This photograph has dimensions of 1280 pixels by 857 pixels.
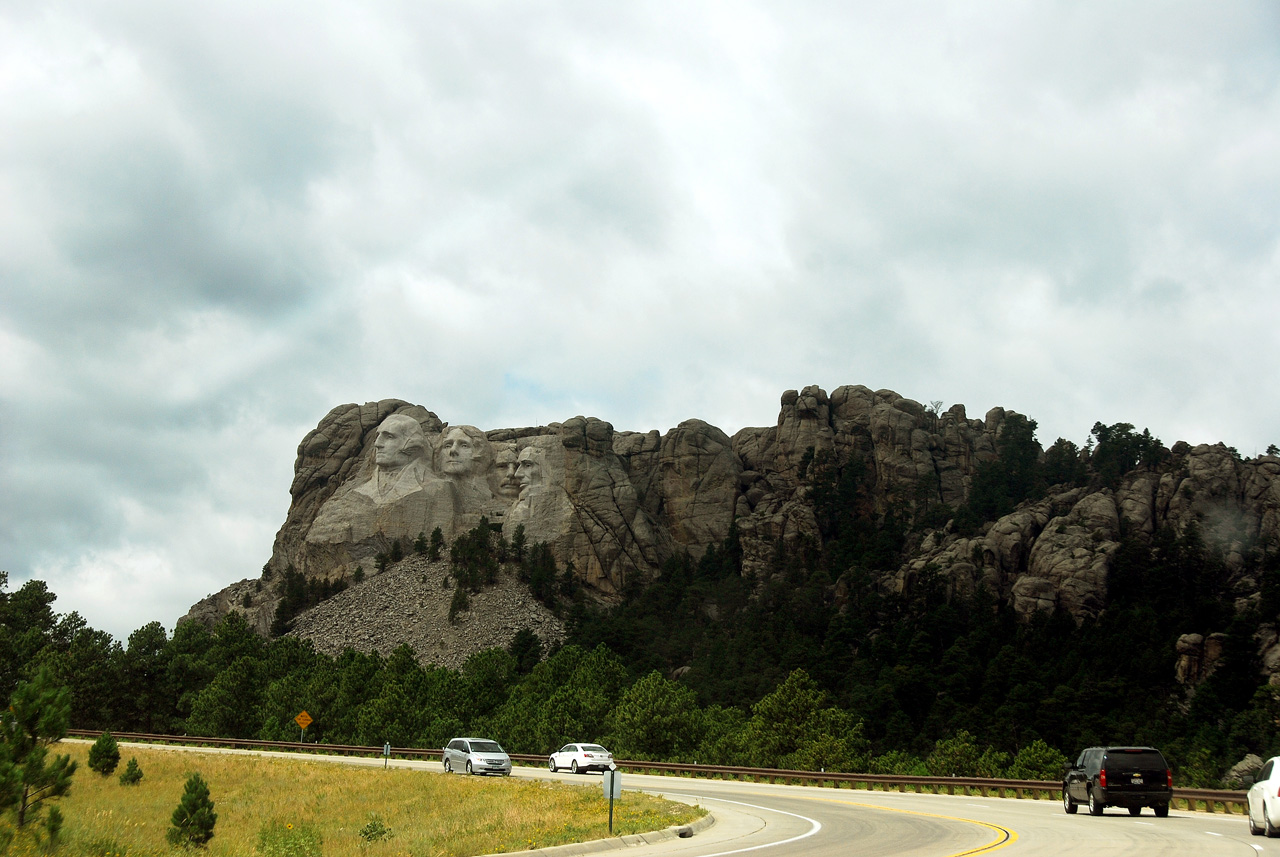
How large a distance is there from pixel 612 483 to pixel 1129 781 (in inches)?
5913

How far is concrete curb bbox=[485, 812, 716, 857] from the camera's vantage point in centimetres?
2069

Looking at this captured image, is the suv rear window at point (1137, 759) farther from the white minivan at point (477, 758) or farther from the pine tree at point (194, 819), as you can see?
the white minivan at point (477, 758)

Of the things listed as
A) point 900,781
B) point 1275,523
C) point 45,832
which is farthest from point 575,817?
point 1275,523

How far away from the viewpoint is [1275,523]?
116688mm

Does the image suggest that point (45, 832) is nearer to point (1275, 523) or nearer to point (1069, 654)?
point (1069, 654)

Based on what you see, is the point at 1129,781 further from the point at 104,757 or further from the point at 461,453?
the point at 461,453

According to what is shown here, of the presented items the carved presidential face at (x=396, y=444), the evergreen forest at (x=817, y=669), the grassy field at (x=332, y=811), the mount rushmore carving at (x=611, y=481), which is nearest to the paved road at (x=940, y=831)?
the grassy field at (x=332, y=811)

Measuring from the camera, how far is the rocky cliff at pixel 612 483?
16200cm

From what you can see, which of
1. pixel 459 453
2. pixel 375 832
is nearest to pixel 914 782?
pixel 375 832

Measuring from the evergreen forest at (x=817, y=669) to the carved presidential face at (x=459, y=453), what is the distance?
20452 mm

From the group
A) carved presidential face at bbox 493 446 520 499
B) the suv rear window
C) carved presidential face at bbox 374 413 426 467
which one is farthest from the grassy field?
carved presidential face at bbox 493 446 520 499

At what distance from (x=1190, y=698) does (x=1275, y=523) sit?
112 ft

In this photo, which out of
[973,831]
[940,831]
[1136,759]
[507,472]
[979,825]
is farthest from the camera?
[507,472]

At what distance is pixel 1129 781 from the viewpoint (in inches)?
1113
